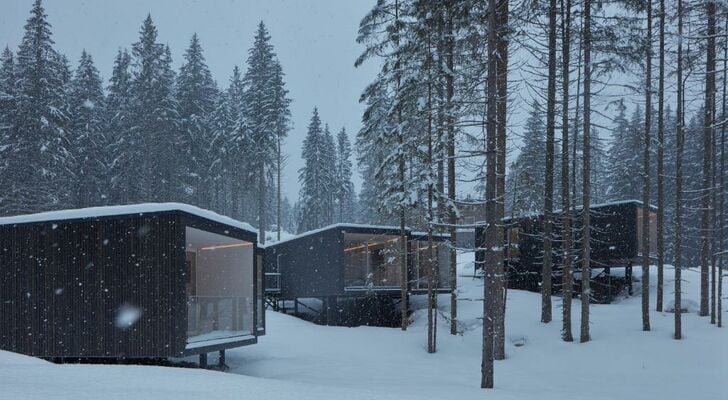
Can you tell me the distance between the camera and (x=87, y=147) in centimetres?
3438

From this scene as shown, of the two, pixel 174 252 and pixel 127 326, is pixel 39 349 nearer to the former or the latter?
pixel 127 326

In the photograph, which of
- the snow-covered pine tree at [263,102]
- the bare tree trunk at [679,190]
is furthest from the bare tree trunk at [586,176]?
the snow-covered pine tree at [263,102]

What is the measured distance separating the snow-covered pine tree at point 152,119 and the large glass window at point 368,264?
17.1m

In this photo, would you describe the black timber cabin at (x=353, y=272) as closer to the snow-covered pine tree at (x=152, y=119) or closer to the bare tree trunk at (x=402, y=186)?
the bare tree trunk at (x=402, y=186)

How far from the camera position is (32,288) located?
A: 499 inches

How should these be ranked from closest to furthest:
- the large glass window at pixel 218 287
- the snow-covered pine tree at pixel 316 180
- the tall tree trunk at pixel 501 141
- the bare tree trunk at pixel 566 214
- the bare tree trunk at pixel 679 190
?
the tall tree trunk at pixel 501 141 → the large glass window at pixel 218 287 → the bare tree trunk at pixel 679 190 → the bare tree trunk at pixel 566 214 → the snow-covered pine tree at pixel 316 180

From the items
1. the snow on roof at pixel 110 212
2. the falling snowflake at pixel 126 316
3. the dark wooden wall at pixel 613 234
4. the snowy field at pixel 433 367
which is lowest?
the snowy field at pixel 433 367

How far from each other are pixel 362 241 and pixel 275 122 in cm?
1683

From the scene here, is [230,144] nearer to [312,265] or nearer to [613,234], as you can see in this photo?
[312,265]

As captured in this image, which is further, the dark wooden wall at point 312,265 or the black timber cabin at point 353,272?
the black timber cabin at point 353,272

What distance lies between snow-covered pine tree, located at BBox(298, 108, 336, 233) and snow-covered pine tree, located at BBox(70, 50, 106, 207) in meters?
18.2

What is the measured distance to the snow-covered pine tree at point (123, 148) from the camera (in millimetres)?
35125

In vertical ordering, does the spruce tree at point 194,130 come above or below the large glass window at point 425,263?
above

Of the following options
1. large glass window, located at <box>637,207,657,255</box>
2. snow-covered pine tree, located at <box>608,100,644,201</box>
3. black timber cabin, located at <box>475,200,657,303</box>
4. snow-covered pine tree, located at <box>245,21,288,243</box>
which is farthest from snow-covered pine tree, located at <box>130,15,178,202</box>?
snow-covered pine tree, located at <box>608,100,644,201</box>
